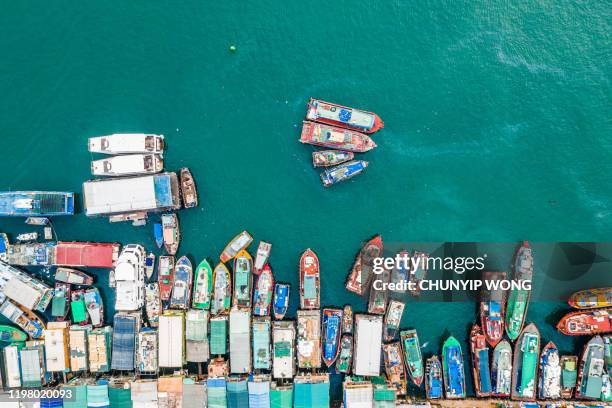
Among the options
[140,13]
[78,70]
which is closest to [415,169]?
[140,13]

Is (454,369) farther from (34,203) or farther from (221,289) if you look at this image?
(34,203)

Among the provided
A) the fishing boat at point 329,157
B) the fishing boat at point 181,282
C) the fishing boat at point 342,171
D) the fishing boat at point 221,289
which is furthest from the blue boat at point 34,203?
the fishing boat at point 342,171

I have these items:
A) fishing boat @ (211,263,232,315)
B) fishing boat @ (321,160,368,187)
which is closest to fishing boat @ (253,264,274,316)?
fishing boat @ (211,263,232,315)

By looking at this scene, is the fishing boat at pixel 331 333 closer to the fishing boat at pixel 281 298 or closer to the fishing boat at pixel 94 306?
the fishing boat at pixel 281 298

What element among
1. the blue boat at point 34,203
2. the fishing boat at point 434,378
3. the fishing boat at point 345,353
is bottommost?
the fishing boat at point 434,378

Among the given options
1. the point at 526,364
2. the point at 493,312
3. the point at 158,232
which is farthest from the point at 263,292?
the point at 526,364

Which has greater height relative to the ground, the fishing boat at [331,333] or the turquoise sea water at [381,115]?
the turquoise sea water at [381,115]
